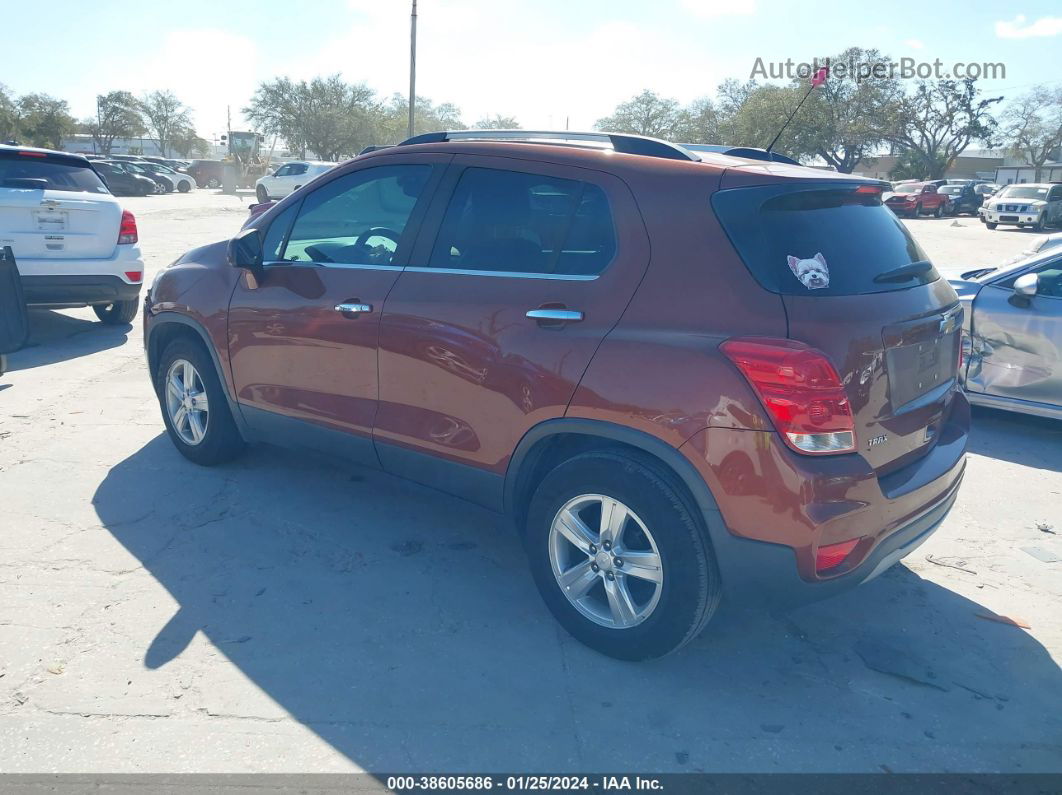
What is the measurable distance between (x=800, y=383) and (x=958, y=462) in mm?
1175

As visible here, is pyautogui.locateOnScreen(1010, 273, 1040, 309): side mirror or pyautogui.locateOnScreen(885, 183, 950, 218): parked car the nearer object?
pyautogui.locateOnScreen(1010, 273, 1040, 309): side mirror

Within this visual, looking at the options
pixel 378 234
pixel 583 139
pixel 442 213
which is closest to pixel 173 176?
pixel 378 234

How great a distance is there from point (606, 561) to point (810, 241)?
139 cm

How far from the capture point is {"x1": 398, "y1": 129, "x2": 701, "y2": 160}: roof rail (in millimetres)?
3355

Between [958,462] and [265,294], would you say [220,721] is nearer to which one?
[265,294]

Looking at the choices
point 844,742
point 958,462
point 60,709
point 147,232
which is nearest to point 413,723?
point 60,709

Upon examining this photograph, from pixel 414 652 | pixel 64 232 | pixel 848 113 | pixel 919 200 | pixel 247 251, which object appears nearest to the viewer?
pixel 414 652

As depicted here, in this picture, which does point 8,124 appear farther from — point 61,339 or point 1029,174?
point 1029,174

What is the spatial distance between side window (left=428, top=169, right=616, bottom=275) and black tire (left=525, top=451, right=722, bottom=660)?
0.76 metres

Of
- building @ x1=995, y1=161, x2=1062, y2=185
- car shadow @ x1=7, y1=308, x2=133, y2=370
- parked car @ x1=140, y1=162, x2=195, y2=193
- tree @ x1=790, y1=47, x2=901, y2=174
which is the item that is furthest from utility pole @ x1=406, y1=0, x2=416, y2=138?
building @ x1=995, y1=161, x2=1062, y2=185

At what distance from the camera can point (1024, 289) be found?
6.07 m

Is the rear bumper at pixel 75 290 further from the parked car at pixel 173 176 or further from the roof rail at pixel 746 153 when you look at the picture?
the parked car at pixel 173 176

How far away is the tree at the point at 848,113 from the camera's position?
48406 mm

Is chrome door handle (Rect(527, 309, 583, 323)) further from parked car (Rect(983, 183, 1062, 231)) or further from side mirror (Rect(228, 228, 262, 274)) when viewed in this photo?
parked car (Rect(983, 183, 1062, 231))
